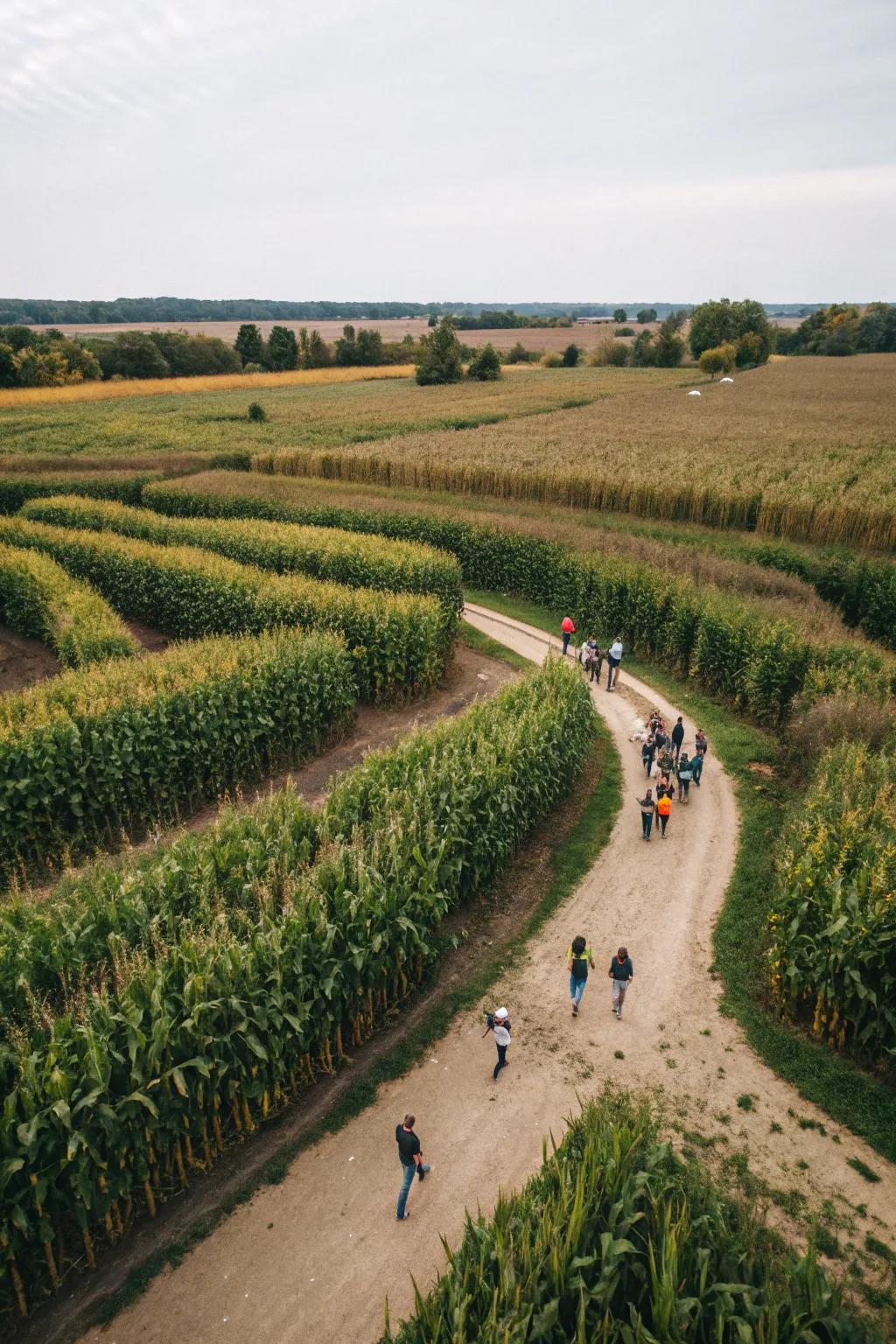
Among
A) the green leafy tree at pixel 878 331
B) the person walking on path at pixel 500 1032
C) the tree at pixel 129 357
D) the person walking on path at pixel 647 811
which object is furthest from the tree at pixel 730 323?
the person walking on path at pixel 500 1032

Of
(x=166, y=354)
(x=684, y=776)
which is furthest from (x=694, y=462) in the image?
(x=166, y=354)

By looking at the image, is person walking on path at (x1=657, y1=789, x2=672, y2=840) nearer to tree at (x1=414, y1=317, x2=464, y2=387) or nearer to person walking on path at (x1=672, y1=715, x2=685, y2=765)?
person walking on path at (x1=672, y1=715, x2=685, y2=765)

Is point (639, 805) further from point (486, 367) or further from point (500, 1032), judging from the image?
point (486, 367)

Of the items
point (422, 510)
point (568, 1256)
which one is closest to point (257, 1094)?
point (568, 1256)

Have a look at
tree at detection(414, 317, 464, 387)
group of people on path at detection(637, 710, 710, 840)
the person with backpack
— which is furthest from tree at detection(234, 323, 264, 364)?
the person with backpack

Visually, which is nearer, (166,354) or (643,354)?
(166,354)

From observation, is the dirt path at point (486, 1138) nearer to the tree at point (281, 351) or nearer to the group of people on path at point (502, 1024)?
the group of people on path at point (502, 1024)
